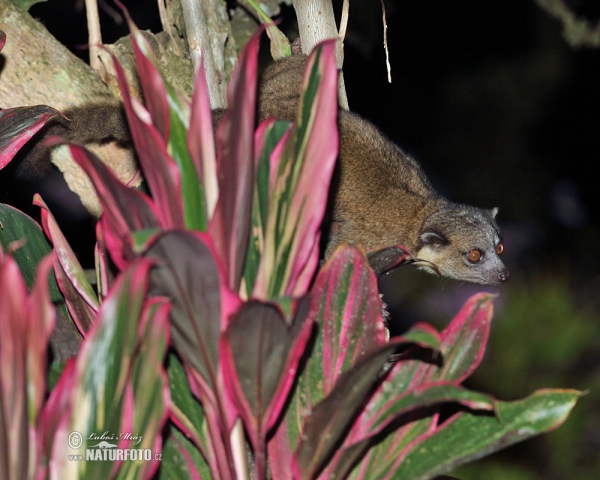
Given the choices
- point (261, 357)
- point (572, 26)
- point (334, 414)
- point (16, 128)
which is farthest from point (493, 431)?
point (572, 26)

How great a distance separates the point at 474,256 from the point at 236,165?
2445 millimetres

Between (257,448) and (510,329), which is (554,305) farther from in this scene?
(257,448)

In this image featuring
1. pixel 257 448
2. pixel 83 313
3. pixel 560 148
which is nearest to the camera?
pixel 257 448

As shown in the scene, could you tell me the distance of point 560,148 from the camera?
281 inches

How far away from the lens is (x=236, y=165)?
3.64 ft

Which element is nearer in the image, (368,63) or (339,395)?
(339,395)

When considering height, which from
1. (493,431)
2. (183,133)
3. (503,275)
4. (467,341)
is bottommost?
(503,275)

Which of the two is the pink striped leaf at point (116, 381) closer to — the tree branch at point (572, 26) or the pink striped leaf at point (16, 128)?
the pink striped leaf at point (16, 128)

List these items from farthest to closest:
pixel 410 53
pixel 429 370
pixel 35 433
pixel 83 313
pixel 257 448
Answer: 1. pixel 410 53
2. pixel 83 313
3. pixel 429 370
4. pixel 257 448
5. pixel 35 433

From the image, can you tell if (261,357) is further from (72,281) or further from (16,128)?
(16,128)

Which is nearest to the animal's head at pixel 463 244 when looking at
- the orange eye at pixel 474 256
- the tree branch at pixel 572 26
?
the orange eye at pixel 474 256

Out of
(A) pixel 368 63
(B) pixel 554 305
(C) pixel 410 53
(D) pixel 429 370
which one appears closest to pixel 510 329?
(B) pixel 554 305

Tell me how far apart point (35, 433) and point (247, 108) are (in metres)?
0.56

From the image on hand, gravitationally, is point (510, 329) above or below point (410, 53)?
below
